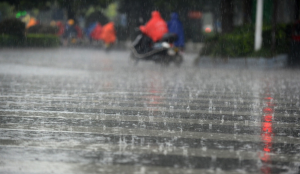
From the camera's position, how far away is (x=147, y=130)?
7031mm

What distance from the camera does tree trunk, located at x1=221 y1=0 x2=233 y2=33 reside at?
83.1ft

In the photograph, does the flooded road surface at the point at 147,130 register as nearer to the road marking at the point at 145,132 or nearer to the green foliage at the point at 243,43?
the road marking at the point at 145,132

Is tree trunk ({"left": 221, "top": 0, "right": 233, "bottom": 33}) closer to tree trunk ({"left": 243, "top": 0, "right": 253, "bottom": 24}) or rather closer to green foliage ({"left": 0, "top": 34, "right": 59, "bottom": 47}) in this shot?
tree trunk ({"left": 243, "top": 0, "right": 253, "bottom": 24})

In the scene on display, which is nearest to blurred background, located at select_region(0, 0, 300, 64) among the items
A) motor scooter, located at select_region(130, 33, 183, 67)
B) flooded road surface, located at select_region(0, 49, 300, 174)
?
motor scooter, located at select_region(130, 33, 183, 67)

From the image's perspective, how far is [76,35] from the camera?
5328cm

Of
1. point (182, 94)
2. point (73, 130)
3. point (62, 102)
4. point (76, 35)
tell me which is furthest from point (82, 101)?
point (76, 35)

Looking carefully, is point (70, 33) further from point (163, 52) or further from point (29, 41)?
point (163, 52)

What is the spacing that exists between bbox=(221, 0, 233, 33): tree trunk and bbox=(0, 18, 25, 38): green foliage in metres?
20.2

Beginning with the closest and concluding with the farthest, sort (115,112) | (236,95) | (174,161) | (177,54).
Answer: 1. (174,161)
2. (115,112)
3. (236,95)
4. (177,54)

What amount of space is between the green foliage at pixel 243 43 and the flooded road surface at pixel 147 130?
999cm

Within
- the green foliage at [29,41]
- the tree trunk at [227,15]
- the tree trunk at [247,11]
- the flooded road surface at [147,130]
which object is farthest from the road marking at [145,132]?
the green foliage at [29,41]

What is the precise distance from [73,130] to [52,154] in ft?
4.85

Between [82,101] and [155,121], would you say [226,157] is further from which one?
[82,101]

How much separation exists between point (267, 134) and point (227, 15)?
1909cm
